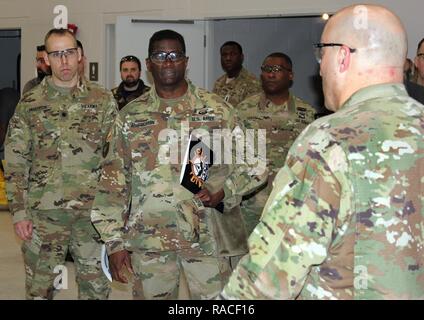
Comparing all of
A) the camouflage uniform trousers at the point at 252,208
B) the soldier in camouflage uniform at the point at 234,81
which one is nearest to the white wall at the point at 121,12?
the soldier in camouflage uniform at the point at 234,81

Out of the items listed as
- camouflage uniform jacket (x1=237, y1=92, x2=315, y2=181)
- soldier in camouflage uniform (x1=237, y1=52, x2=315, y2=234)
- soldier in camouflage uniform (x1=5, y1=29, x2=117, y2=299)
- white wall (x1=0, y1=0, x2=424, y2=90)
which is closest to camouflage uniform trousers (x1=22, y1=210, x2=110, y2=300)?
soldier in camouflage uniform (x1=5, y1=29, x2=117, y2=299)

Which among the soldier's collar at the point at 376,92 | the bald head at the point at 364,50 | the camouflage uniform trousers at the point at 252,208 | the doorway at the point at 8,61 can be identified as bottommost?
the camouflage uniform trousers at the point at 252,208

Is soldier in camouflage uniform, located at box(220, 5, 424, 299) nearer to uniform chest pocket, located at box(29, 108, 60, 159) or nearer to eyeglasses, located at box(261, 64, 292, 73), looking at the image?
uniform chest pocket, located at box(29, 108, 60, 159)

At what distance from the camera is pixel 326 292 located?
194cm

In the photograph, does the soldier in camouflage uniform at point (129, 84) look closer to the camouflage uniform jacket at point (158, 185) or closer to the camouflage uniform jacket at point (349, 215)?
the camouflage uniform jacket at point (158, 185)

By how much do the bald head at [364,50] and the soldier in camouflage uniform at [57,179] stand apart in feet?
8.35

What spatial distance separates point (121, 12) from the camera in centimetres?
1054

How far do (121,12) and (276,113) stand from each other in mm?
5196

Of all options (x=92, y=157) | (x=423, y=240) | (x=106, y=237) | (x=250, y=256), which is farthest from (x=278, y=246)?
(x=92, y=157)

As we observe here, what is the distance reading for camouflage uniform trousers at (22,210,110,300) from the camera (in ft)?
14.2

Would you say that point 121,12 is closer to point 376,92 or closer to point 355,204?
point 376,92

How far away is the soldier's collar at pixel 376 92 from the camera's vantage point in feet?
6.41

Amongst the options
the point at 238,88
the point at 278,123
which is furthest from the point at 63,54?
the point at 238,88

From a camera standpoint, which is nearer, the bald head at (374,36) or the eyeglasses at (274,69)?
the bald head at (374,36)
